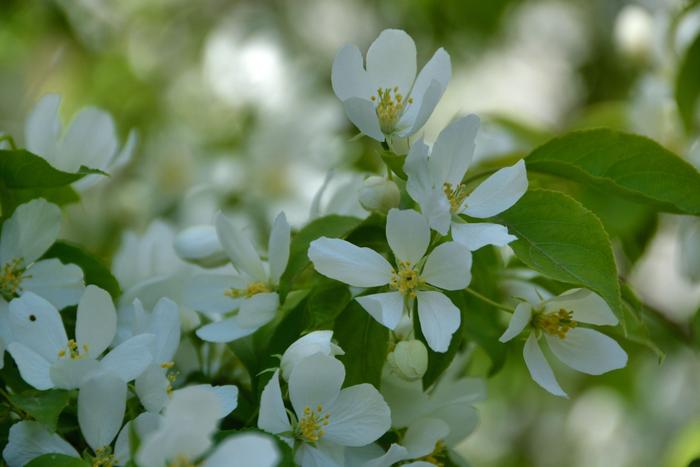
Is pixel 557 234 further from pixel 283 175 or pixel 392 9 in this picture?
pixel 392 9

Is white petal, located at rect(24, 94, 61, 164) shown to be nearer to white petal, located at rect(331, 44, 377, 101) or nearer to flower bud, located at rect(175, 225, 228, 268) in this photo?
flower bud, located at rect(175, 225, 228, 268)

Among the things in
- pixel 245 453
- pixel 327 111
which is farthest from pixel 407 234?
pixel 327 111

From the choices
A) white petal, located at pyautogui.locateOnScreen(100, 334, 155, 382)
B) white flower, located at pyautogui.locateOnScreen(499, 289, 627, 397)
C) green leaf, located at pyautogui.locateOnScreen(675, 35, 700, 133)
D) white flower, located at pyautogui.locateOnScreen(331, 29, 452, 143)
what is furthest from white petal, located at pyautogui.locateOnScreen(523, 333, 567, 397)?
green leaf, located at pyautogui.locateOnScreen(675, 35, 700, 133)

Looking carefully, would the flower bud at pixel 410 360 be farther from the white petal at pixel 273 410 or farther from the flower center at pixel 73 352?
the flower center at pixel 73 352

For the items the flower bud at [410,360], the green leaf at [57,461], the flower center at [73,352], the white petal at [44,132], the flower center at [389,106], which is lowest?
the green leaf at [57,461]

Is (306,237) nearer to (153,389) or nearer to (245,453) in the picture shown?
(153,389)

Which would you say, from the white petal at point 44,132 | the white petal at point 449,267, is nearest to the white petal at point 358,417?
the white petal at point 449,267

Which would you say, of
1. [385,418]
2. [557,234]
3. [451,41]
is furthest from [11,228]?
[451,41]
